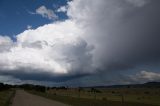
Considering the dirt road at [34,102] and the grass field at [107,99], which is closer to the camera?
the dirt road at [34,102]

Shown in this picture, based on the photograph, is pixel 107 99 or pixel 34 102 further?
pixel 107 99

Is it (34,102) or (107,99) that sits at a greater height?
(107,99)

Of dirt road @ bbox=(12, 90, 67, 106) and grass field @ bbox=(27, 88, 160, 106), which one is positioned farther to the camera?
grass field @ bbox=(27, 88, 160, 106)
